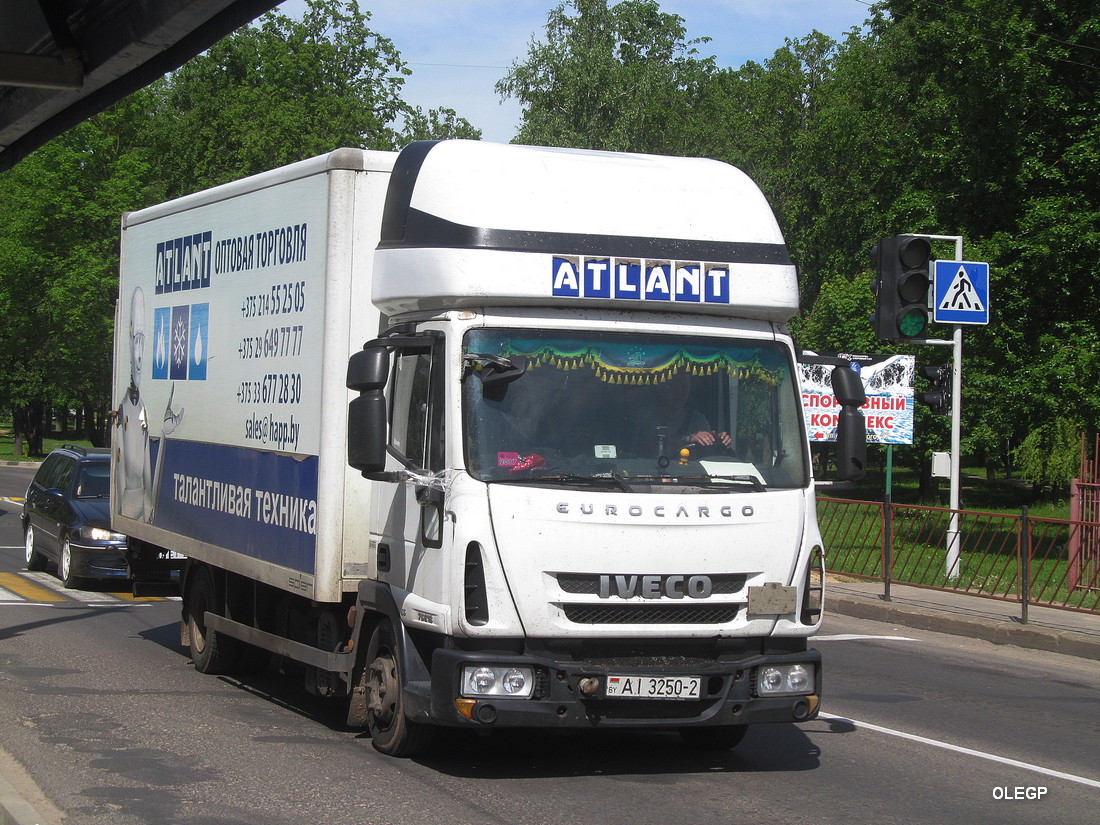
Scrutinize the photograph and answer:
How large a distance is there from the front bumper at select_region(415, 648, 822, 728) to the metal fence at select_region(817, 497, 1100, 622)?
8.29 meters

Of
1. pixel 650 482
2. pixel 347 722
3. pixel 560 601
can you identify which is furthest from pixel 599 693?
pixel 347 722

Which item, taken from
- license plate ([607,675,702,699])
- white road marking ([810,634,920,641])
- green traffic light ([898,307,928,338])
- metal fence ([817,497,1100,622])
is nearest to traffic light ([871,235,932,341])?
green traffic light ([898,307,928,338])

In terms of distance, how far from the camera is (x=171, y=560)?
11203mm

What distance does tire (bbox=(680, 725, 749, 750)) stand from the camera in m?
7.56

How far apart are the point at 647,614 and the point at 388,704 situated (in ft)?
5.39

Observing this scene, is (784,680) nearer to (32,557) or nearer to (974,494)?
(32,557)

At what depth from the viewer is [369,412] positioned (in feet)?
21.2

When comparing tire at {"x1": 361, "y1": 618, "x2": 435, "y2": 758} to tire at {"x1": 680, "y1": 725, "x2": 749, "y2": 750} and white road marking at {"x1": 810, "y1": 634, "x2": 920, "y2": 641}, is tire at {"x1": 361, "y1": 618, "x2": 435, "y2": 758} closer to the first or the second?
tire at {"x1": 680, "y1": 725, "x2": 749, "y2": 750}

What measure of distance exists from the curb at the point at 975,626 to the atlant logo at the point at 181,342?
28.2ft

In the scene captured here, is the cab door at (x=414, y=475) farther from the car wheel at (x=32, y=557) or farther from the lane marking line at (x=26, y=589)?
the car wheel at (x=32, y=557)

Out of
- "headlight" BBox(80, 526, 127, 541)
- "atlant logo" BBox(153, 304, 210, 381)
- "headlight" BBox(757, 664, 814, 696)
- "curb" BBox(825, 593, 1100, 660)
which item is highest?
"atlant logo" BBox(153, 304, 210, 381)

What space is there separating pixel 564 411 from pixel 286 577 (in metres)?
2.36

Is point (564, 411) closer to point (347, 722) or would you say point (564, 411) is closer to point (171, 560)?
point (347, 722)

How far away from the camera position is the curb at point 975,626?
12.8 meters
